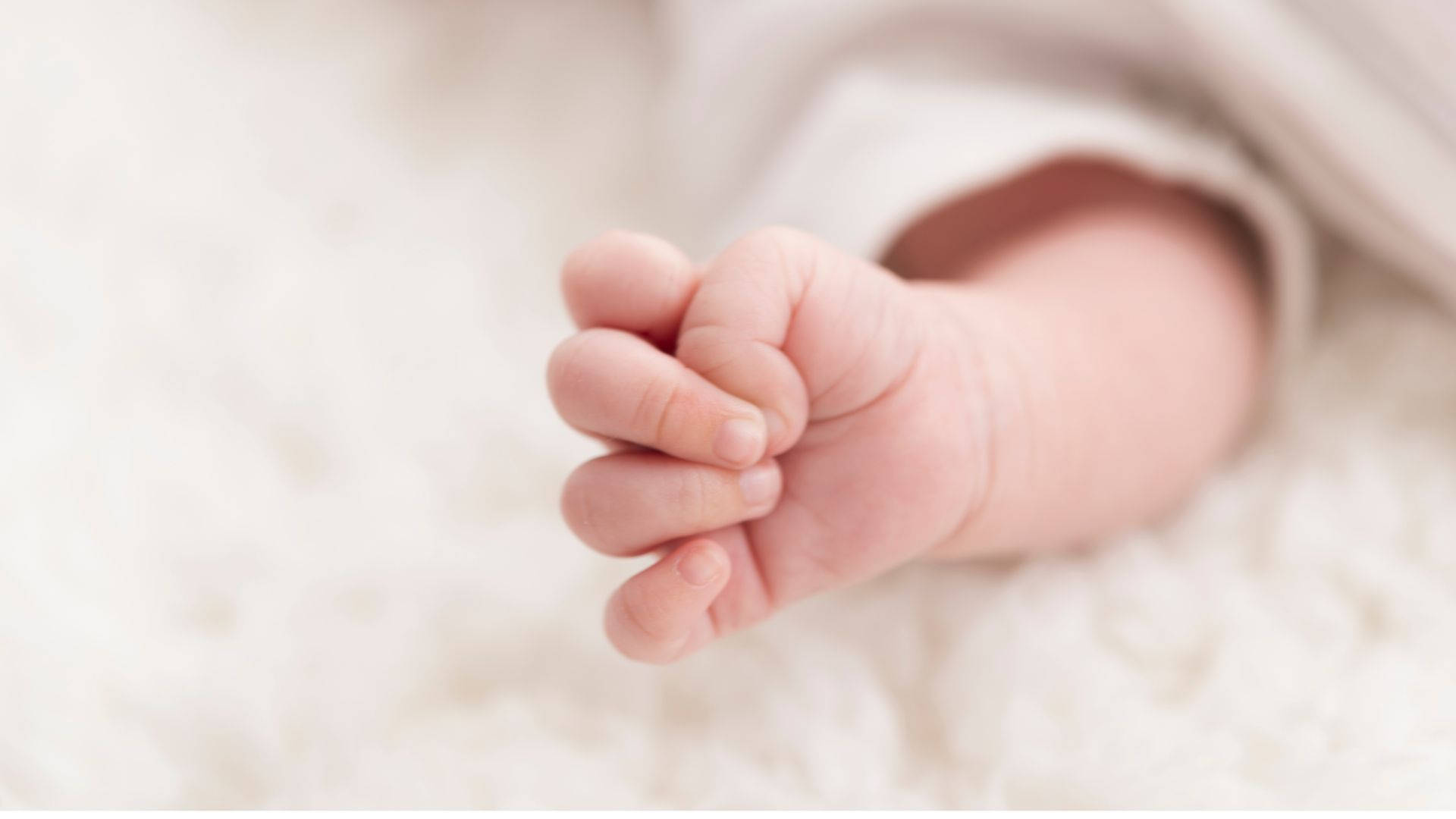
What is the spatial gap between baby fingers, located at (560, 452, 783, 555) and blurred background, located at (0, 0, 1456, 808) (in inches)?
5.5

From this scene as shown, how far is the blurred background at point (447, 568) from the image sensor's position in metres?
0.54

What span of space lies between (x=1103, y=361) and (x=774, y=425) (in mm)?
232

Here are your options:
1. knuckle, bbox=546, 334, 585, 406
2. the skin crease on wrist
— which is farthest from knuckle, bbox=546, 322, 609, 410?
the skin crease on wrist

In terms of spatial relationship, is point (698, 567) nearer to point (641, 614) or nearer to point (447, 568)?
point (641, 614)

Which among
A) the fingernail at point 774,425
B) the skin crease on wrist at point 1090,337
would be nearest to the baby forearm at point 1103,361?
the skin crease on wrist at point 1090,337

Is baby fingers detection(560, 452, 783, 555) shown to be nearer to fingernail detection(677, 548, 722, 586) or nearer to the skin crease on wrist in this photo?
fingernail detection(677, 548, 722, 586)

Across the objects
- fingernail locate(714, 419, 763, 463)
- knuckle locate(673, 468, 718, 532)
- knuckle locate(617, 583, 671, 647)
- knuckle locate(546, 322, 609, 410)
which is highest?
knuckle locate(546, 322, 609, 410)

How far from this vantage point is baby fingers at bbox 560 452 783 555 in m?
0.45

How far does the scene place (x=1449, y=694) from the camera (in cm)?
52

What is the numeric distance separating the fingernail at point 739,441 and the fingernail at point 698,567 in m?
0.04

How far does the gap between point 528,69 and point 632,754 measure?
0.57 m

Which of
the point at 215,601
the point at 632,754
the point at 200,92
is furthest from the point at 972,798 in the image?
the point at 200,92

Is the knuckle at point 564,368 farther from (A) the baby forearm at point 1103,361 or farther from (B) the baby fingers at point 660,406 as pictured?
(A) the baby forearm at point 1103,361

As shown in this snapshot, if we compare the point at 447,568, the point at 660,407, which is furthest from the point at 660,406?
the point at 447,568
